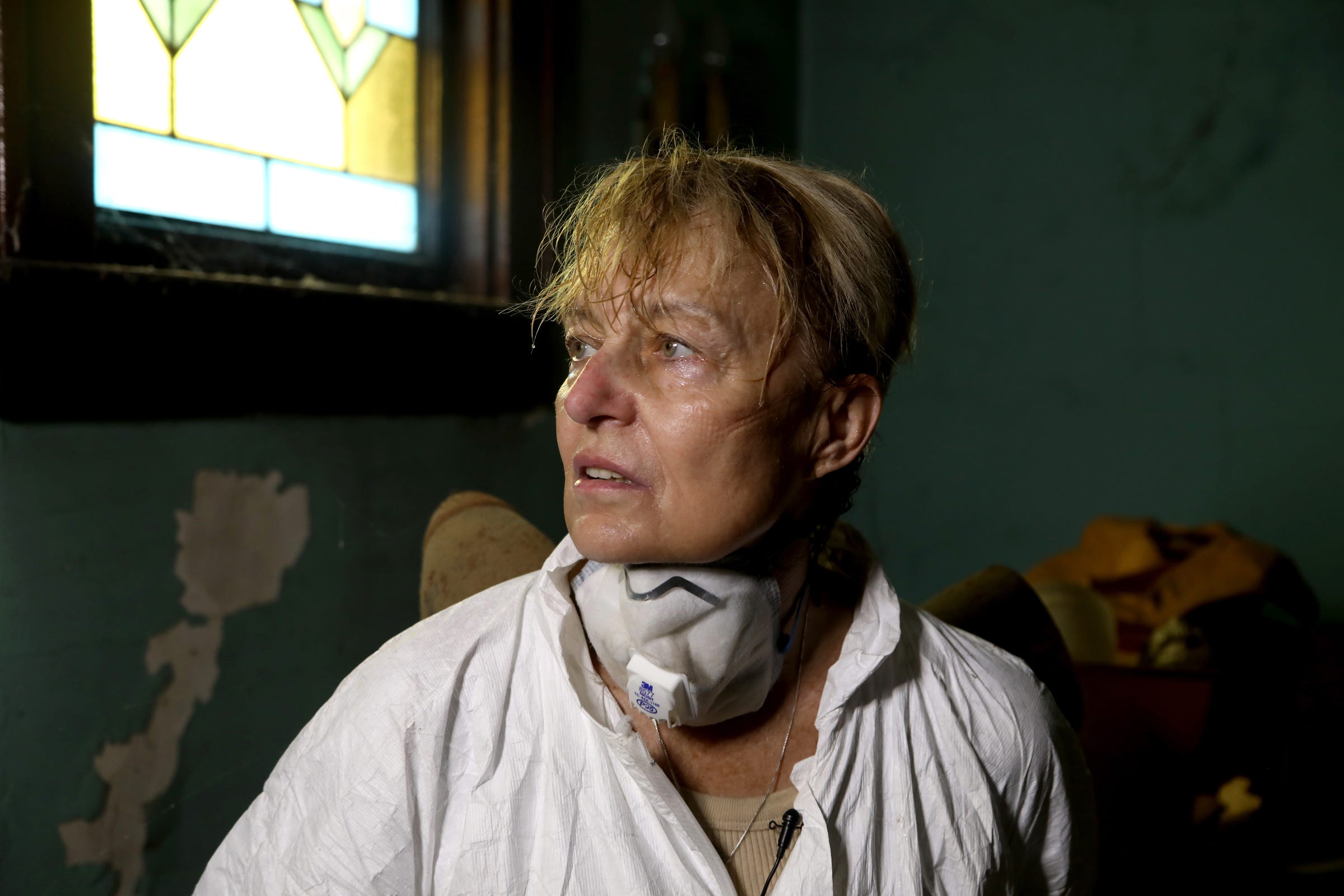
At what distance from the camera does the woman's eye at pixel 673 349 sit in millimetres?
968

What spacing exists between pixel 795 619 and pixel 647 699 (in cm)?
23

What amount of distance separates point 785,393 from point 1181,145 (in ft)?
7.06

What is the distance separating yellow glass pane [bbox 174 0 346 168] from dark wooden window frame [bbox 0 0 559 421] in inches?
7.3

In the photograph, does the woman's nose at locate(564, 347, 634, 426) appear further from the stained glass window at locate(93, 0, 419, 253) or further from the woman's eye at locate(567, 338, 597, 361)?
the stained glass window at locate(93, 0, 419, 253)

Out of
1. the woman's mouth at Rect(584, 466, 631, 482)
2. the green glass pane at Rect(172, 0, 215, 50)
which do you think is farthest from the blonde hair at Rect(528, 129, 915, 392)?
the green glass pane at Rect(172, 0, 215, 50)

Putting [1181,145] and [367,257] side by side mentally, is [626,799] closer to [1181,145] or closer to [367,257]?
[367,257]

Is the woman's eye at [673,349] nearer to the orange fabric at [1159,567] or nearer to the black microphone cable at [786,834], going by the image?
the black microphone cable at [786,834]

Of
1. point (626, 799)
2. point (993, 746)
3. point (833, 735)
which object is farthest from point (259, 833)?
point (993, 746)

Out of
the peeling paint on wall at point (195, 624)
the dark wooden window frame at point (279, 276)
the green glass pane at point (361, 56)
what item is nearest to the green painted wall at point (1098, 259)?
the dark wooden window frame at point (279, 276)

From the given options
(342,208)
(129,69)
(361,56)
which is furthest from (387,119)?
(129,69)

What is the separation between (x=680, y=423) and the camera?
3.10 feet

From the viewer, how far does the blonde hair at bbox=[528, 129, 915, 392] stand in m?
0.97

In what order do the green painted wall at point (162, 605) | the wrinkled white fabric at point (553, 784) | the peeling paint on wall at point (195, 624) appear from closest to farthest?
1. the wrinkled white fabric at point (553, 784)
2. the green painted wall at point (162, 605)
3. the peeling paint on wall at point (195, 624)

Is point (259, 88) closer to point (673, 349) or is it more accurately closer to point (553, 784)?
point (673, 349)
